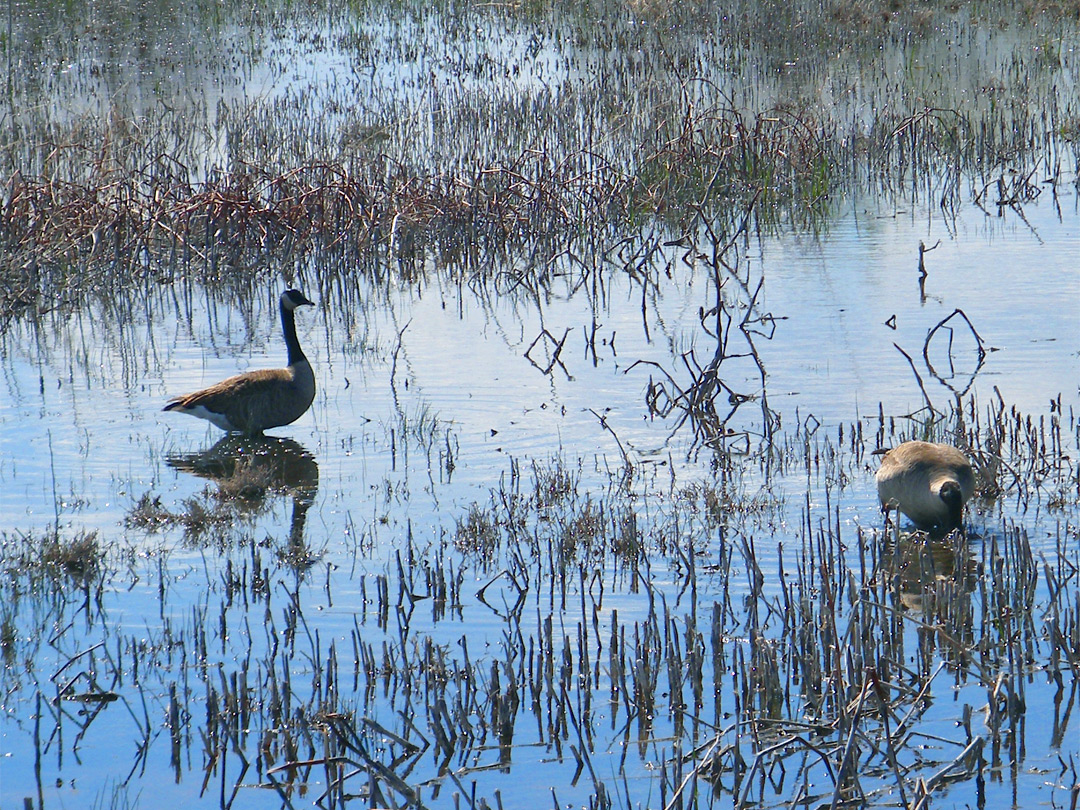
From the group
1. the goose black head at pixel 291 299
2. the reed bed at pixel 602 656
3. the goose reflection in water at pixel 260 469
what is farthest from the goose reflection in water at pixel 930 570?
the goose black head at pixel 291 299

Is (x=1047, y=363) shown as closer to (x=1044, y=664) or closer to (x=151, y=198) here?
(x=1044, y=664)

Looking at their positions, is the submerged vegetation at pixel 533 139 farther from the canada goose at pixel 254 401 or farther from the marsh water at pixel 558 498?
the canada goose at pixel 254 401

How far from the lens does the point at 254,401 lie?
28.7 feet

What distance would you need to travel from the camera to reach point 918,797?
3557 millimetres

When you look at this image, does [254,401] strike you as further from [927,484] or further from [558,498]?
[927,484]

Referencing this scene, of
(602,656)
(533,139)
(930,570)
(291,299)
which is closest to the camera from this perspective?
(602,656)

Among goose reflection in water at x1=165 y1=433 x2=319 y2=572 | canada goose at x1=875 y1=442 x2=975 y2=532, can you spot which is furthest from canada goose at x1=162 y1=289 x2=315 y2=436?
canada goose at x1=875 y1=442 x2=975 y2=532

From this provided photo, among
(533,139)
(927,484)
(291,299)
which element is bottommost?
(927,484)

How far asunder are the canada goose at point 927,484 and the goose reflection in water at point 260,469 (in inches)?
111

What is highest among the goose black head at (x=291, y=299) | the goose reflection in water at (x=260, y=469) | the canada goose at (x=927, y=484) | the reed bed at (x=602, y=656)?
the goose black head at (x=291, y=299)

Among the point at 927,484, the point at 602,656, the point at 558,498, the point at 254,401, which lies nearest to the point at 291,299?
the point at 254,401

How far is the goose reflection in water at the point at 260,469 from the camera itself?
755cm

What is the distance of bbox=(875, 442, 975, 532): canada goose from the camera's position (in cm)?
627

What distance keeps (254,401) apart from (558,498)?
2.58m
